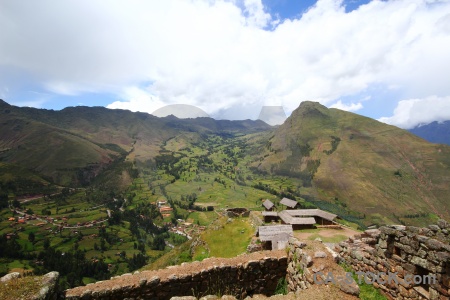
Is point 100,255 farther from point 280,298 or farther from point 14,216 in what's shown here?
point 280,298

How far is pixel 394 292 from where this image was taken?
Result: 926 centimetres

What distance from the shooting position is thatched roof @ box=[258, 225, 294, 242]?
26641 millimetres

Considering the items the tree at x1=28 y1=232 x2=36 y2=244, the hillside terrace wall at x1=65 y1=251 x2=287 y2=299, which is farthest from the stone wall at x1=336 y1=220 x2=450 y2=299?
the tree at x1=28 y1=232 x2=36 y2=244

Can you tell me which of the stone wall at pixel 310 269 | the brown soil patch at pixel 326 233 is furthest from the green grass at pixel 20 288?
the brown soil patch at pixel 326 233

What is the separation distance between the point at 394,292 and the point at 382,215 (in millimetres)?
211712

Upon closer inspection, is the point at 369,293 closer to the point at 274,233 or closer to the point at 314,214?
the point at 274,233

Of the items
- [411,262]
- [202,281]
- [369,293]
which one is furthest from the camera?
[202,281]

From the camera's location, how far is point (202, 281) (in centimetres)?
1084

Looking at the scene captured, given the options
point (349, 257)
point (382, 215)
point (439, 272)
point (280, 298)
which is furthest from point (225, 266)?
point (382, 215)

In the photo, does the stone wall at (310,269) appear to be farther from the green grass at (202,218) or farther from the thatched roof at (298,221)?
the green grass at (202,218)

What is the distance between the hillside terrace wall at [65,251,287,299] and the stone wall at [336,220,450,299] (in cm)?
414

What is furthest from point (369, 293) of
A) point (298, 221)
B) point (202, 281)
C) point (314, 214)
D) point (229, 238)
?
point (314, 214)

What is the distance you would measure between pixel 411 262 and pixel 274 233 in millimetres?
19900

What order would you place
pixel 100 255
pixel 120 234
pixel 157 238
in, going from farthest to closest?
pixel 120 234 < pixel 157 238 < pixel 100 255
